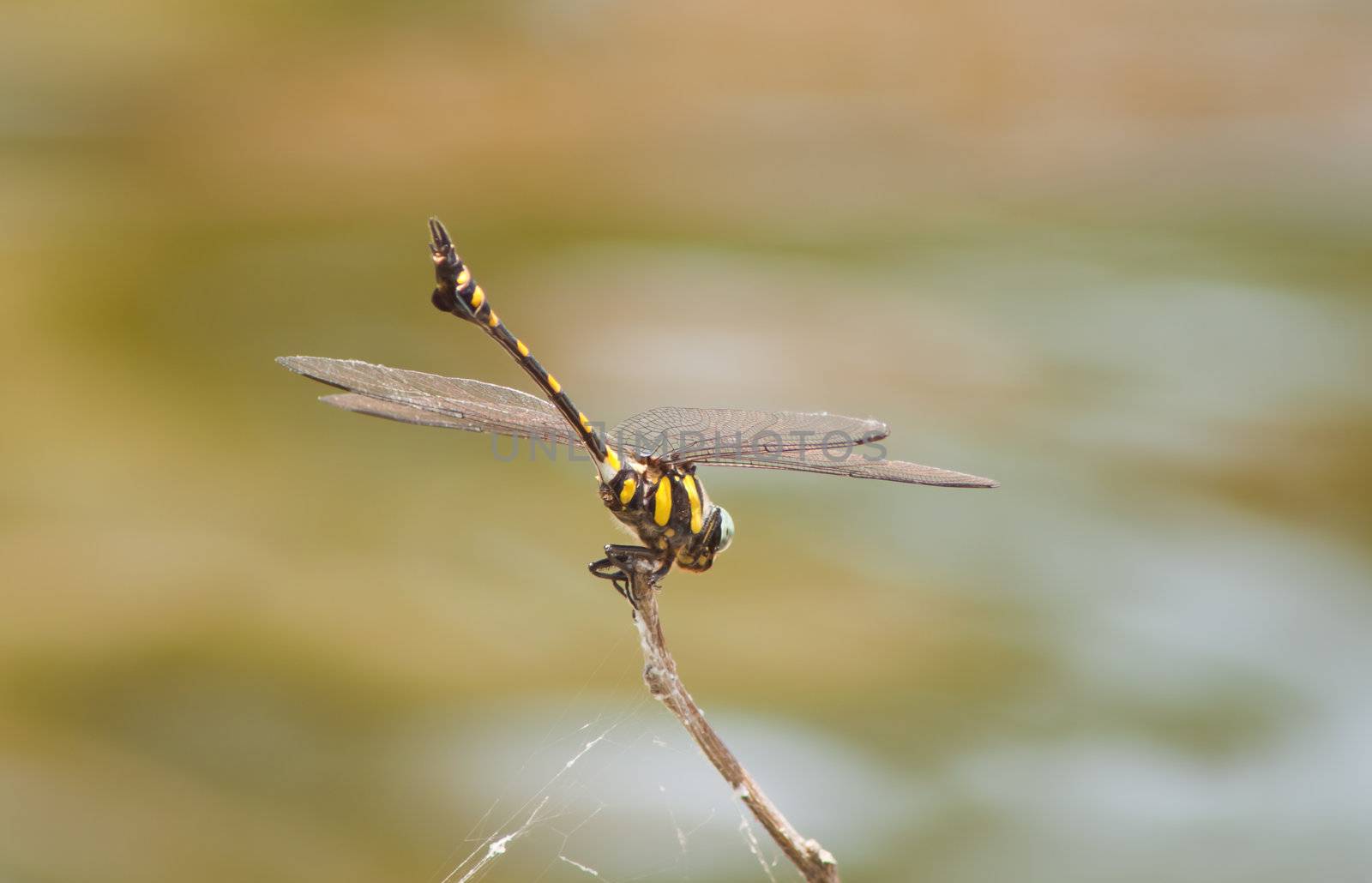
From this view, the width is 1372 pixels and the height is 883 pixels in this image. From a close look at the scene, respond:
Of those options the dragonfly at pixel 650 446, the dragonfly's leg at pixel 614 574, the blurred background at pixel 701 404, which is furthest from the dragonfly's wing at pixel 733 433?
the blurred background at pixel 701 404

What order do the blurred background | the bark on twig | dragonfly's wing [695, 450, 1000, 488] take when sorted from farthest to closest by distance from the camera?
the blurred background
dragonfly's wing [695, 450, 1000, 488]
the bark on twig

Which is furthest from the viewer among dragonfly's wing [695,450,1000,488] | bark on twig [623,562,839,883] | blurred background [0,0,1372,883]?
blurred background [0,0,1372,883]

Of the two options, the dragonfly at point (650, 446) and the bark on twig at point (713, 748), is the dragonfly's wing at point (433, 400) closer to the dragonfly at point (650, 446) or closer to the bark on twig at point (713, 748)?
the dragonfly at point (650, 446)

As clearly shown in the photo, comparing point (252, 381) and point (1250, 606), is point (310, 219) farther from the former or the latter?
point (1250, 606)

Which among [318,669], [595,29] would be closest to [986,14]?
[595,29]

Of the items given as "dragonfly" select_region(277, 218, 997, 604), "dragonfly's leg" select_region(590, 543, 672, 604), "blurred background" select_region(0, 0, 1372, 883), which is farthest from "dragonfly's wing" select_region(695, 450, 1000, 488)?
"blurred background" select_region(0, 0, 1372, 883)

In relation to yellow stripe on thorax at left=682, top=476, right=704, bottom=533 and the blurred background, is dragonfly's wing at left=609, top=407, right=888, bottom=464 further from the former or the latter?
the blurred background

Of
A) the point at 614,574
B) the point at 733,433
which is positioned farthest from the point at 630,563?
the point at 733,433
